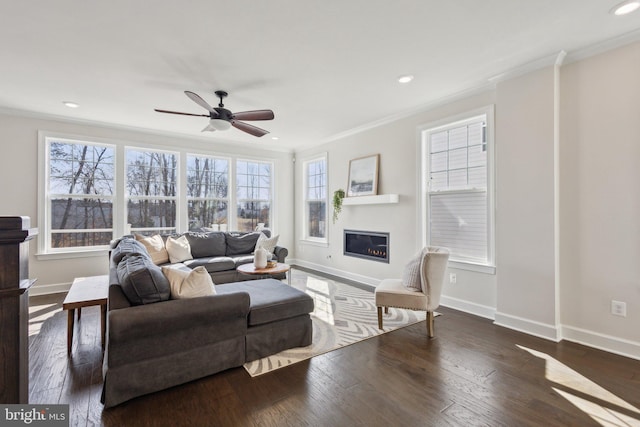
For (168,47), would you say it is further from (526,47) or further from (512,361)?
(512,361)

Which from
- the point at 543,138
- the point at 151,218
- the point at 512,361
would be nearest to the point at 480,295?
the point at 512,361

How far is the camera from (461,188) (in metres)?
3.91

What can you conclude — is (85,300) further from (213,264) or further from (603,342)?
(603,342)

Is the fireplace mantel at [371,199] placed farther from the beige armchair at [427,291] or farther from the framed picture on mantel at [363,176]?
the beige armchair at [427,291]

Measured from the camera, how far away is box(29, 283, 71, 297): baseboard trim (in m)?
4.50

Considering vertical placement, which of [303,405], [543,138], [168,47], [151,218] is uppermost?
[168,47]

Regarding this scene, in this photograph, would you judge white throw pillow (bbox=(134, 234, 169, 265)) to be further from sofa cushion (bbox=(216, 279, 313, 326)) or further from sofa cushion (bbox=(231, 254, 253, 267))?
sofa cushion (bbox=(216, 279, 313, 326))

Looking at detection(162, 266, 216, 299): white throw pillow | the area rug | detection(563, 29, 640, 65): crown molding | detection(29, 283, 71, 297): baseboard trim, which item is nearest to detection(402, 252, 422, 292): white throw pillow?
the area rug

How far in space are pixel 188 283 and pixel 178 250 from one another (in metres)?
2.76

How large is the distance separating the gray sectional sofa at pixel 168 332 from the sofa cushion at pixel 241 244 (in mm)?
2736

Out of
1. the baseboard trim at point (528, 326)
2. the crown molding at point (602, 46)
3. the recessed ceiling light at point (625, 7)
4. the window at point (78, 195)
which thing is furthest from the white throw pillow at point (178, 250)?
the recessed ceiling light at point (625, 7)

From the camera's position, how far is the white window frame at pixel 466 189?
355 centimetres

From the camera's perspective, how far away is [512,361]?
8.43 feet

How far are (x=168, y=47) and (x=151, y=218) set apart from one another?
362cm
